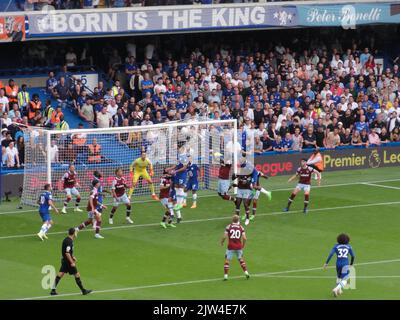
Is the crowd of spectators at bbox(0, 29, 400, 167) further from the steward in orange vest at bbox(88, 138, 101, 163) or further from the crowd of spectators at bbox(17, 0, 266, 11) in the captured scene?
the crowd of spectators at bbox(17, 0, 266, 11)

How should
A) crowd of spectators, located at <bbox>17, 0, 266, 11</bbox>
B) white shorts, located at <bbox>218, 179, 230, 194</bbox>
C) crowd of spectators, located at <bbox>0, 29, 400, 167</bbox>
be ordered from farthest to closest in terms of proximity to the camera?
crowd of spectators, located at <bbox>0, 29, 400, 167</bbox>, crowd of spectators, located at <bbox>17, 0, 266, 11</bbox>, white shorts, located at <bbox>218, 179, 230, 194</bbox>

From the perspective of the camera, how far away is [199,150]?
144 feet

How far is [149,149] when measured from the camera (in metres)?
43.2

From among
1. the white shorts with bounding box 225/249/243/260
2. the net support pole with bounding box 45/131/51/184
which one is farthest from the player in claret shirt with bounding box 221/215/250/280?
the net support pole with bounding box 45/131/51/184

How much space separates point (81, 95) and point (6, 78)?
3.26 m

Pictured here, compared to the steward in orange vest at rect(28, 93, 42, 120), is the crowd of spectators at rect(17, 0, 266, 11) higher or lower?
higher

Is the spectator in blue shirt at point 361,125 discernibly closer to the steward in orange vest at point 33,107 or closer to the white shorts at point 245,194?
the white shorts at point 245,194

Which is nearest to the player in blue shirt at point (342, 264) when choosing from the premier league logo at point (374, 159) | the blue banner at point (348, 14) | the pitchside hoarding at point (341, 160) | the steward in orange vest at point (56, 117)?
the pitchside hoarding at point (341, 160)

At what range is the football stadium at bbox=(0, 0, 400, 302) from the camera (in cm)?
3195

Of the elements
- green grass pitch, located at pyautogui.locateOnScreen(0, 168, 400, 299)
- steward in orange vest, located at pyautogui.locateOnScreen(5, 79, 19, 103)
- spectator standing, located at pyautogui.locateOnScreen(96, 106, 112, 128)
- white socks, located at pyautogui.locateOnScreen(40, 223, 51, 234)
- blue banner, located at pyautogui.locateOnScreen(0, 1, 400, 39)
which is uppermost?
blue banner, located at pyautogui.locateOnScreen(0, 1, 400, 39)

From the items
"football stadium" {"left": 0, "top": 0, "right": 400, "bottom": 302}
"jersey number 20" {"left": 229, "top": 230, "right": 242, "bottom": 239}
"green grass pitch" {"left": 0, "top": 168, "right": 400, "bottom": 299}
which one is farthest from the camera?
"football stadium" {"left": 0, "top": 0, "right": 400, "bottom": 302}

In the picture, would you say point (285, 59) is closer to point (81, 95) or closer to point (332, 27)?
point (332, 27)

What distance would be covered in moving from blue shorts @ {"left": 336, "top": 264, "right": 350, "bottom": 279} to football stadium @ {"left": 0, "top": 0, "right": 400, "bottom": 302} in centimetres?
4
